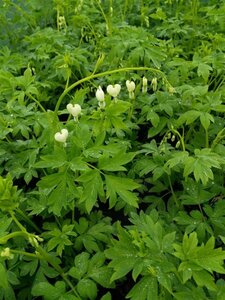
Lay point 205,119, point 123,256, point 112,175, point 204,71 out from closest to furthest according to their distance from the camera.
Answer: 1. point 123,256
2. point 112,175
3. point 205,119
4. point 204,71

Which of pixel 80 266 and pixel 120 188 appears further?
pixel 80 266

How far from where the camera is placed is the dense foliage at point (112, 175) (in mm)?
1604

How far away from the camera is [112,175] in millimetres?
1857

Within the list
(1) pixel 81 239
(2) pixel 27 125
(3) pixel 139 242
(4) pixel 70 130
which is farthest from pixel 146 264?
(2) pixel 27 125

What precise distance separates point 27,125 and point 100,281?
97 centimetres

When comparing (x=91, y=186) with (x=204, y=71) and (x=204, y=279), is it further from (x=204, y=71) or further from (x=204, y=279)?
(x=204, y=71)

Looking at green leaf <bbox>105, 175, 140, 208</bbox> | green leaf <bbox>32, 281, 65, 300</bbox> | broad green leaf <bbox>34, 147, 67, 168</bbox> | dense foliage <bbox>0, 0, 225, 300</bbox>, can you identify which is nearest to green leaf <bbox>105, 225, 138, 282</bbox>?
dense foliage <bbox>0, 0, 225, 300</bbox>

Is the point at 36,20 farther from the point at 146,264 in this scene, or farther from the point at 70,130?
the point at 146,264

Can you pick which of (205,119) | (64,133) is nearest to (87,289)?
(64,133)

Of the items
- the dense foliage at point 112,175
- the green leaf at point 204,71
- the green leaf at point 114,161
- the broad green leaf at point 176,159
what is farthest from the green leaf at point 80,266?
the green leaf at point 204,71

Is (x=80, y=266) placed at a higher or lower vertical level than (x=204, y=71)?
lower

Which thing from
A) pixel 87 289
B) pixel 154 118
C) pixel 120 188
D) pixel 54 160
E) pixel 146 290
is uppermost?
pixel 54 160

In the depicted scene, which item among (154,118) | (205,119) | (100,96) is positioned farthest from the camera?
(154,118)

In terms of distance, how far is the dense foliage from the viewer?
1.60 meters
